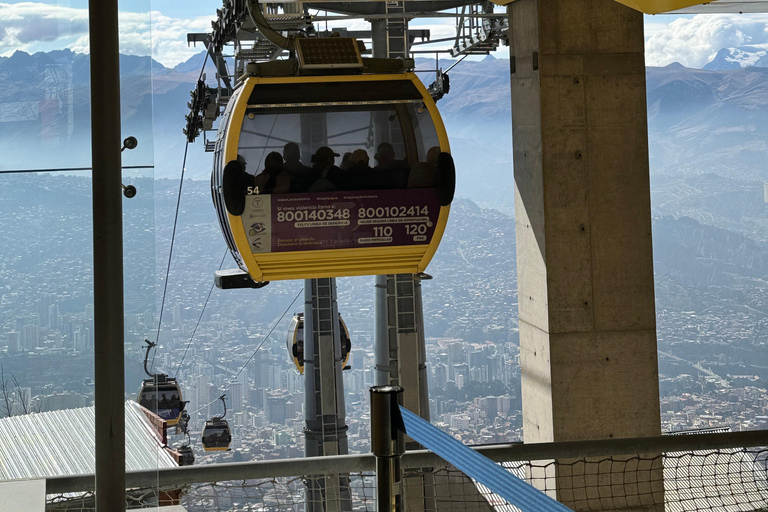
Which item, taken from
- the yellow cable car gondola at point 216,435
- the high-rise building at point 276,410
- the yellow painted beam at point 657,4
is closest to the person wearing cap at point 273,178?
the yellow painted beam at point 657,4

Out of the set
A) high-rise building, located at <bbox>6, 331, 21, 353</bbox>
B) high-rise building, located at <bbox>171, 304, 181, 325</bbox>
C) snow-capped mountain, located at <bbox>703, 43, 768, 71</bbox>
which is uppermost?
snow-capped mountain, located at <bbox>703, 43, 768, 71</bbox>

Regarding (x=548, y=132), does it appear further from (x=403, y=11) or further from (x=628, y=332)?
(x=403, y=11)

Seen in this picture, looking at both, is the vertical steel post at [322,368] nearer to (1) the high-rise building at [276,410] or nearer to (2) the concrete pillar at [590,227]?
(2) the concrete pillar at [590,227]

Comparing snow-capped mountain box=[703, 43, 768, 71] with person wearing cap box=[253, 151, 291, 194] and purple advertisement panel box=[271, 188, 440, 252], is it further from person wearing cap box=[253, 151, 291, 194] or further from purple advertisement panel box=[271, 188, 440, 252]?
person wearing cap box=[253, 151, 291, 194]

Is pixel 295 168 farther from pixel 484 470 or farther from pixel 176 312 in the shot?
pixel 176 312

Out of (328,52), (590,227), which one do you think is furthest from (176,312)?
(590,227)

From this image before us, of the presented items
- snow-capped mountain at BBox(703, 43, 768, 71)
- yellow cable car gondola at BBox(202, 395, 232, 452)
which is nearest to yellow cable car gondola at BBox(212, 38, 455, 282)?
yellow cable car gondola at BBox(202, 395, 232, 452)

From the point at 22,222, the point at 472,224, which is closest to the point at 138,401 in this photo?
the point at 22,222

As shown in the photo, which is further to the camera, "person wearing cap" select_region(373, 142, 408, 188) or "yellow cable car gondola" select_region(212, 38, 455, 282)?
"person wearing cap" select_region(373, 142, 408, 188)
